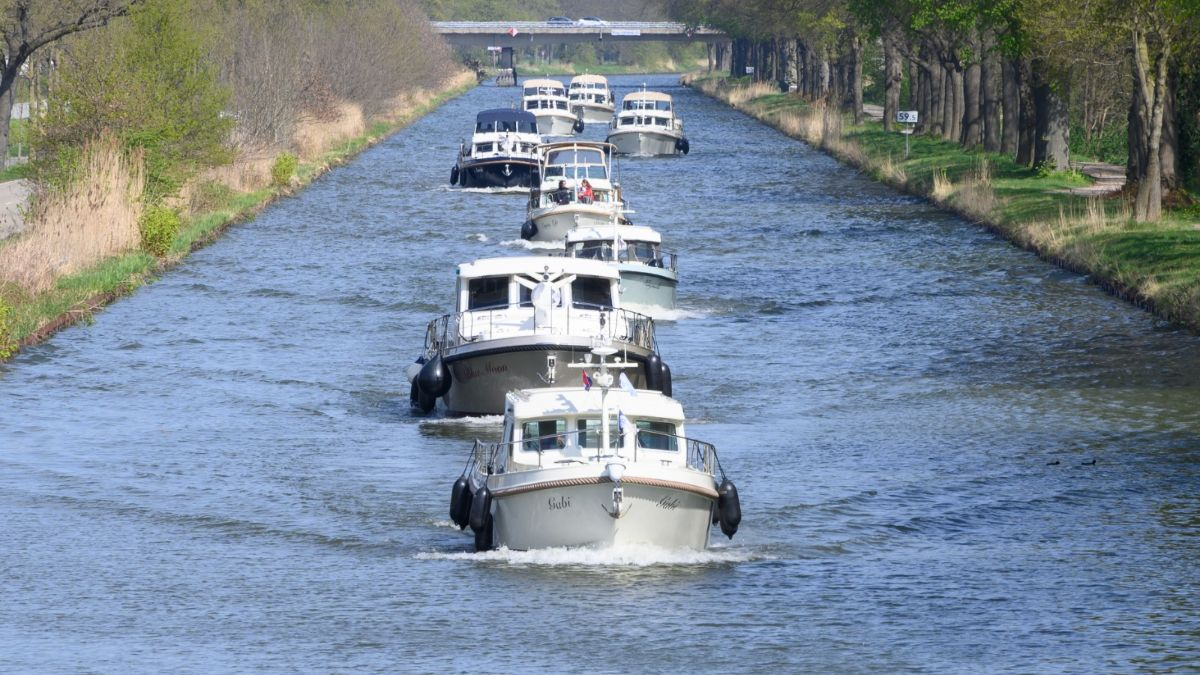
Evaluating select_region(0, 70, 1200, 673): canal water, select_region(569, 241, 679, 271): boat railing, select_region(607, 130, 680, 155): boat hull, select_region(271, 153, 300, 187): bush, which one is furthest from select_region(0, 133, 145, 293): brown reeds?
select_region(607, 130, 680, 155): boat hull

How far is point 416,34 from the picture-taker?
156 metres

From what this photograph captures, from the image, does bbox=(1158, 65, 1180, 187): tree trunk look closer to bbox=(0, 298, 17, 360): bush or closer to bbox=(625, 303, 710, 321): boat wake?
bbox=(625, 303, 710, 321): boat wake

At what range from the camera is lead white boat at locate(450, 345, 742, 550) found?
2380cm

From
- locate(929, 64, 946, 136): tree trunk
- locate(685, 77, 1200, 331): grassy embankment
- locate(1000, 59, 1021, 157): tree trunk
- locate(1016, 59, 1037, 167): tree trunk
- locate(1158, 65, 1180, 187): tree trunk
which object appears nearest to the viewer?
locate(685, 77, 1200, 331): grassy embankment

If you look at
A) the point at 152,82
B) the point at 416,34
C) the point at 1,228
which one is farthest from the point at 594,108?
the point at 1,228

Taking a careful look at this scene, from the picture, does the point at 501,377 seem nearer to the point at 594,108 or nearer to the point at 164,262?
the point at 164,262

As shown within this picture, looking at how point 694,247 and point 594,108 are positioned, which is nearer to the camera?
point 694,247

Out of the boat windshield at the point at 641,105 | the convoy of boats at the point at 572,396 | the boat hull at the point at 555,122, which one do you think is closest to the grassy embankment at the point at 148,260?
the convoy of boats at the point at 572,396

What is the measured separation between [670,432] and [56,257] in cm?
2461

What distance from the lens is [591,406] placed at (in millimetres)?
25438

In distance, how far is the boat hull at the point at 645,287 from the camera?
44.2m

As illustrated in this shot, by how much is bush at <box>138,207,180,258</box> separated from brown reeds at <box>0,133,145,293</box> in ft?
1.08

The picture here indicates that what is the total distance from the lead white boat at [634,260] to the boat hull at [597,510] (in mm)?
19693

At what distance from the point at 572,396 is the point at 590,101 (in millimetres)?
110416
